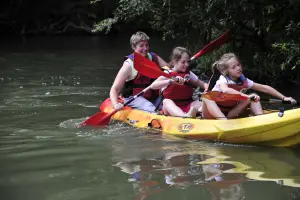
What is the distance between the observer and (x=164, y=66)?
6133 mm

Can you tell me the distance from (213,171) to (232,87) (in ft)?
3.83

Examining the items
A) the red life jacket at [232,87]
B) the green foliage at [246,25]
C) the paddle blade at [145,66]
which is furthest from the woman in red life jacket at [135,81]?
the red life jacket at [232,87]

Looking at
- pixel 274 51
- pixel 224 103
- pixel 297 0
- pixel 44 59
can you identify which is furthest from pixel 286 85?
pixel 44 59

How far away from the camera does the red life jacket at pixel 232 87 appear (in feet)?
16.1

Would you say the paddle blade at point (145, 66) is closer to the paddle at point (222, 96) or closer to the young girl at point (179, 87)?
the young girl at point (179, 87)

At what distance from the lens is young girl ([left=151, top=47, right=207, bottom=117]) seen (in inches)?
209

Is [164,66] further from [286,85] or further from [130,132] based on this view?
[286,85]

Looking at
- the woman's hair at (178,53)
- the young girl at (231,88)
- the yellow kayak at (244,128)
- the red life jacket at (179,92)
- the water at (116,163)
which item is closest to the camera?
the water at (116,163)

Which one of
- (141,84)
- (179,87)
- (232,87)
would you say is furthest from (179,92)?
(232,87)

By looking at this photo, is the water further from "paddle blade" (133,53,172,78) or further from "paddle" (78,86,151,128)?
"paddle blade" (133,53,172,78)

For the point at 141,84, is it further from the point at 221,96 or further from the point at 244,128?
the point at 244,128

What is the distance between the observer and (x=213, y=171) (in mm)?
4023

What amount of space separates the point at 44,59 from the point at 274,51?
7.91 meters

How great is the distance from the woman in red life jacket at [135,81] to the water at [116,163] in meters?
0.34
